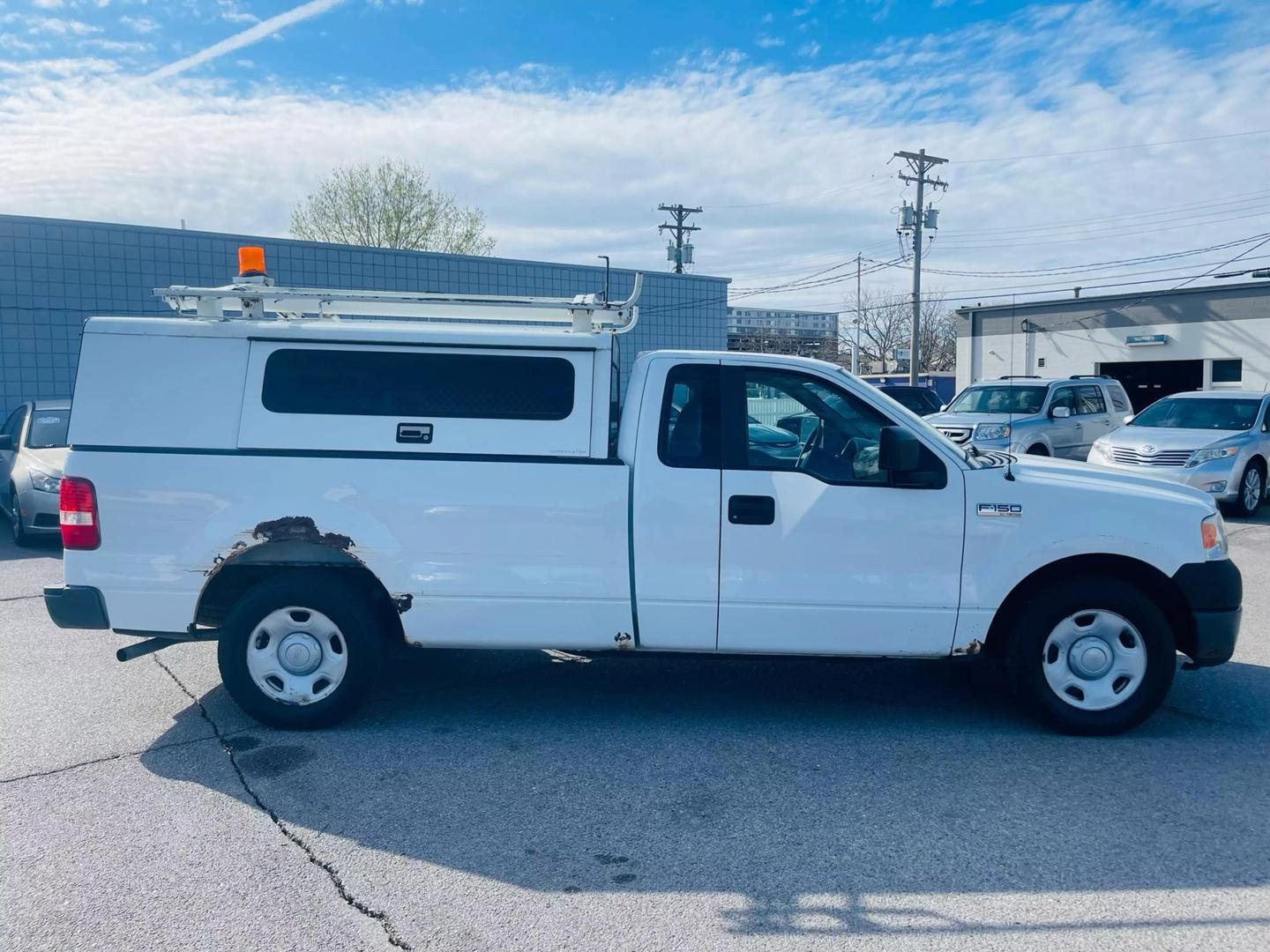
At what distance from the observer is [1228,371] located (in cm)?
3797

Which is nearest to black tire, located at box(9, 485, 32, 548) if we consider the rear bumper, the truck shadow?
the truck shadow

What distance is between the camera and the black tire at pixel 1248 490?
13078 millimetres

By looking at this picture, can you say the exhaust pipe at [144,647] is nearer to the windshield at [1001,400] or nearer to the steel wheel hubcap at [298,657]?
the steel wheel hubcap at [298,657]

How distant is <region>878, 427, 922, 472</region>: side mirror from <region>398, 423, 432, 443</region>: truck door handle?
224cm

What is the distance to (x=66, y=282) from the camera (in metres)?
16.2

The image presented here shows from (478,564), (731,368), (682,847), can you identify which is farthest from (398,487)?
(682,847)

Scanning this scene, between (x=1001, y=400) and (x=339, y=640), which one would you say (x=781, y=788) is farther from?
(x=1001, y=400)

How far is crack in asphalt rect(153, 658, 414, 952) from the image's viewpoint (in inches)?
130

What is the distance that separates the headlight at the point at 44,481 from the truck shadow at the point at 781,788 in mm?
5962

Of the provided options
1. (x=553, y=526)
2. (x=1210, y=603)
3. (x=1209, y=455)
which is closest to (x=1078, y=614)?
(x=1210, y=603)

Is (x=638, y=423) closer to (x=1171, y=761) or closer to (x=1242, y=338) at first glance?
(x=1171, y=761)

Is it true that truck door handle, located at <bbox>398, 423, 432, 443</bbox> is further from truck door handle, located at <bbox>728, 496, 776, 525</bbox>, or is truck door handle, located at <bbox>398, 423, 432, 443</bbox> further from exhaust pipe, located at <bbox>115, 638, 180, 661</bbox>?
exhaust pipe, located at <bbox>115, 638, 180, 661</bbox>

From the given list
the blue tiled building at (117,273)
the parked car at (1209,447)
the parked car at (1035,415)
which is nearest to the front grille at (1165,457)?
the parked car at (1209,447)

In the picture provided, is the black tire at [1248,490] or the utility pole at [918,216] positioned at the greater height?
the utility pole at [918,216]
